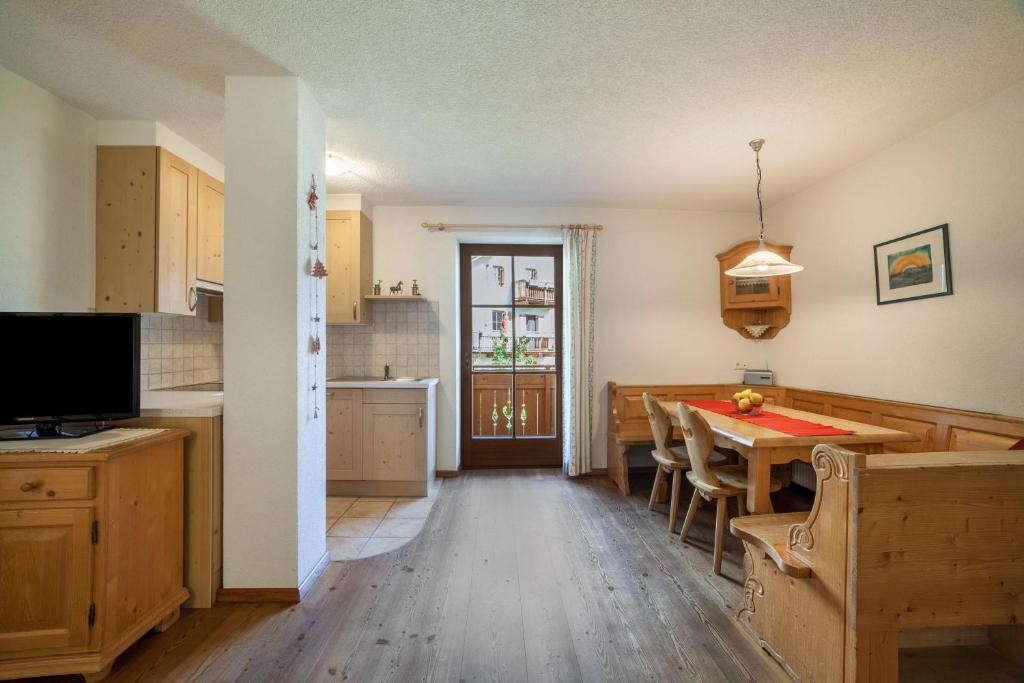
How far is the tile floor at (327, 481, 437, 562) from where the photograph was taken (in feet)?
8.50

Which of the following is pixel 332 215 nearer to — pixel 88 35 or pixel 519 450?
pixel 88 35

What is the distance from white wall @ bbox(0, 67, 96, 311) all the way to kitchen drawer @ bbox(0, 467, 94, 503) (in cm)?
100

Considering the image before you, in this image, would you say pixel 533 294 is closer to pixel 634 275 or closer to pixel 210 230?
pixel 634 275

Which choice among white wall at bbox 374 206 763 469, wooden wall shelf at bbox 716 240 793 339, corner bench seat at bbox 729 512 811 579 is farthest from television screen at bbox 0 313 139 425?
wooden wall shelf at bbox 716 240 793 339

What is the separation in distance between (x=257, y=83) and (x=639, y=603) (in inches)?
121

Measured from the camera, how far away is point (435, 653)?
5.57 ft

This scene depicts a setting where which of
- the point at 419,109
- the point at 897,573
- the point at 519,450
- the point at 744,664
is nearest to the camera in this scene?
the point at 897,573

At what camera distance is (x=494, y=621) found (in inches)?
74.5

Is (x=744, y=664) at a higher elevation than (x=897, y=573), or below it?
below

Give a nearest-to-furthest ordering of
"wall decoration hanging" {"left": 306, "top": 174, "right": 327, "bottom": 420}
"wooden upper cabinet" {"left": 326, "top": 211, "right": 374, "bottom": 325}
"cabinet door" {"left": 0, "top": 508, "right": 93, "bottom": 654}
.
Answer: "cabinet door" {"left": 0, "top": 508, "right": 93, "bottom": 654} < "wall decoration hanging" {"left": 306, "top": 174, "right": 327, "bottom": 420} < "wooden upper cabinet" {"left": 326, "top": 211, "right": 374, "bottom": 325}

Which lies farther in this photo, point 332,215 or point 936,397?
point 332,215

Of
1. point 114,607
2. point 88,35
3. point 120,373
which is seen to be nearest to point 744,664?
point 114,607

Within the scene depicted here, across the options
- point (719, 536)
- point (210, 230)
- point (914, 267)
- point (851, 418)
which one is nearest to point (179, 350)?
point (210, 230)

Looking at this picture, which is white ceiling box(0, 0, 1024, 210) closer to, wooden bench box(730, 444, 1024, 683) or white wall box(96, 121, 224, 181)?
white wall box(96, 121, 224, 181)
